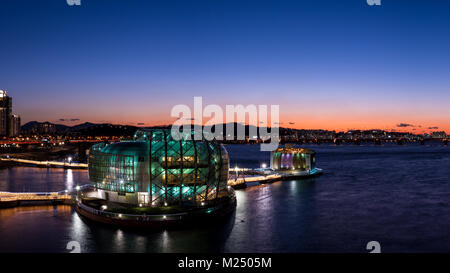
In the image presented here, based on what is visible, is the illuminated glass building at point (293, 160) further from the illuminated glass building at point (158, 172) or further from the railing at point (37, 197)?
the railing at point (37, 197)

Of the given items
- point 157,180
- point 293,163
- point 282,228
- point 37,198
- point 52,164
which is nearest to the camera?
point 282,228

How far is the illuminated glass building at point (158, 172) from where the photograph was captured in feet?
99.1

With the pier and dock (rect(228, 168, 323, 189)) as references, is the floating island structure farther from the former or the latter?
dock (rect(228, 168, 323, 189))

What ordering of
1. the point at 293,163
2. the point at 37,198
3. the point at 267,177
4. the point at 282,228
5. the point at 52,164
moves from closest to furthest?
the point at 282,228, the point at 37,198, the point at 267,177, the point at 293,163, the point at 52,164

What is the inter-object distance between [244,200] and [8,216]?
2331cm

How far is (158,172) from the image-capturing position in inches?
1192

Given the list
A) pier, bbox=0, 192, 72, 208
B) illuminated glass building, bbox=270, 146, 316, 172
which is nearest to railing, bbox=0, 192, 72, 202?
pier, bbox=0, 192, 72, 208

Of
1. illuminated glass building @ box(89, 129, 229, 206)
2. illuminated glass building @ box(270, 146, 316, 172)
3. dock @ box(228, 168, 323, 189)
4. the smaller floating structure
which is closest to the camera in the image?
illuminated glass building @ box(89, 129, 229, 206)

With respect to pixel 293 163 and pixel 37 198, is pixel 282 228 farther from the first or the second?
pixel 293 163

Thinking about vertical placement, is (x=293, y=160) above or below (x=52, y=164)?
above

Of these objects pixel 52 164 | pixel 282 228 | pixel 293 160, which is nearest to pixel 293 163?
pixel 293 160

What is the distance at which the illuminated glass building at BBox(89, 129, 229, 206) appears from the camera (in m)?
30.2
